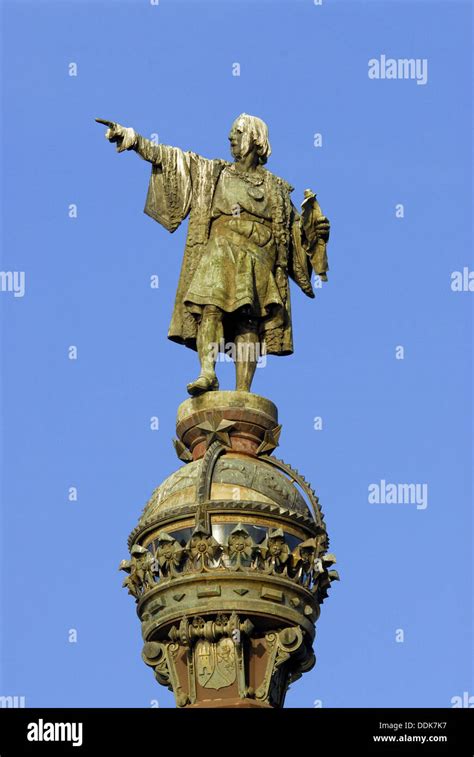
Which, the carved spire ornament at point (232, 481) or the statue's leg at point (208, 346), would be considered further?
the statue's leg at point (208, 346)

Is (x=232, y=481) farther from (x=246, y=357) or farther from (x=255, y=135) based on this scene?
(x=255, y=135)

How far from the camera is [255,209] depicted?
55844 millimetres

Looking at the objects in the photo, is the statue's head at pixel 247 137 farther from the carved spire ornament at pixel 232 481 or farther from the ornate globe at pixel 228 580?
the ornate globe at pixel 228 580

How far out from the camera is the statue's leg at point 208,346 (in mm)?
53781

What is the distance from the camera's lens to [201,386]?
53.7m

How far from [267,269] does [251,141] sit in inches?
105

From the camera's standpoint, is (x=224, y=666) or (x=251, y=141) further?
(x=251, y=141)

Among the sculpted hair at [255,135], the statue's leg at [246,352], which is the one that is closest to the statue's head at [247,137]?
the sculpted hair at [255,135]

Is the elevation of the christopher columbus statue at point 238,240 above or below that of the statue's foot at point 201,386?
above

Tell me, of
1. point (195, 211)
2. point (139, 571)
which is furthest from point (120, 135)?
point (139, 571)

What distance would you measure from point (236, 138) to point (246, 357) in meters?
4.56

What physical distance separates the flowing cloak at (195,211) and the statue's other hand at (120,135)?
0.85 m
